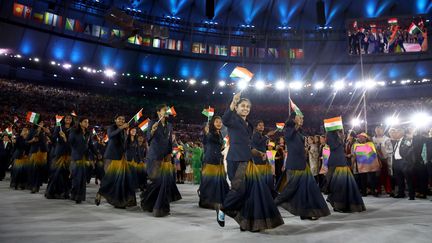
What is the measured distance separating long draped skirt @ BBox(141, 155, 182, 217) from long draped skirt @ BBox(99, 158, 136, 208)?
0.60 meters

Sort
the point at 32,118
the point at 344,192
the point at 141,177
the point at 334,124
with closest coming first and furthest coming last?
the point at 344,192
the point at 334,124
the point at 32,118
the point at 141,177

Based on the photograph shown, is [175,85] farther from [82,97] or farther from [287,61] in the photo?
[287,61]

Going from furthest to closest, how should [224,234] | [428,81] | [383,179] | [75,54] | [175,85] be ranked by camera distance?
[175,85] → [428,81] → [75,54] → [383,179] → [224,234]

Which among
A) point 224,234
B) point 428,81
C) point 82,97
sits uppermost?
point 428,81

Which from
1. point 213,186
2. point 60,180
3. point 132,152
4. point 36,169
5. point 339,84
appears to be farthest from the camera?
point 339,84

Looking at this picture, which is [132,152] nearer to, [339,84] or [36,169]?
[36,169]

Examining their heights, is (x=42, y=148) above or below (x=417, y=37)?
below

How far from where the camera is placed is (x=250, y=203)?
13.7 feet

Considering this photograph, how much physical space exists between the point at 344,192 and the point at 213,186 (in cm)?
276

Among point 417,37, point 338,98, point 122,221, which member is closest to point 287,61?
point 338,98

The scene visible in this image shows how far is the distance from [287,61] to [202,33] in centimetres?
989

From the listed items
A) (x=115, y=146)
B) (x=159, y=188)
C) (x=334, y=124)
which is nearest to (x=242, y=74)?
(x=159, y=188)

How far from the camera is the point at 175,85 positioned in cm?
3719

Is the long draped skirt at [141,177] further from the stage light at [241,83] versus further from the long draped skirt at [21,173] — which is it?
the stage light at [241,83]
